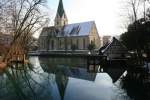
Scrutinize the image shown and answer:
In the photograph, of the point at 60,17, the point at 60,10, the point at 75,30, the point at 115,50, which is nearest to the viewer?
the point at 115,50

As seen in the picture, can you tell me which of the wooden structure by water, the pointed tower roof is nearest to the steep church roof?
the pointed tower roof

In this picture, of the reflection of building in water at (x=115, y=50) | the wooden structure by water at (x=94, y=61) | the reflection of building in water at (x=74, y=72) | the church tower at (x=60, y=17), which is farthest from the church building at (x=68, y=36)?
the reflection of building in water at (x=74, y=72)

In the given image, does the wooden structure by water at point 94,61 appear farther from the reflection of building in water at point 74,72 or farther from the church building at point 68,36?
the church building at point 68,36

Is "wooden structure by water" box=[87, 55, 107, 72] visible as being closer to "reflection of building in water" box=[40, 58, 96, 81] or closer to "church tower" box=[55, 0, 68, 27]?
"reflection of building in water" box=[40, 58, 96, 81]

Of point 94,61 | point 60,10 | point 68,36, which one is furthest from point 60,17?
point 94,61

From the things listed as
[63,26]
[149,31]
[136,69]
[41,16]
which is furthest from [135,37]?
[63,26]

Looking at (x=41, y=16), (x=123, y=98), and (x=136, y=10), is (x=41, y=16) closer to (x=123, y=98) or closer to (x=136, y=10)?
(x=136, y=10)

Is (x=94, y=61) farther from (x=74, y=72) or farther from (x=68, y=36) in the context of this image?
(x=68, y=36)

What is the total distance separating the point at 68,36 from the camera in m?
88.3

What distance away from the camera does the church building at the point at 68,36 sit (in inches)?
3214

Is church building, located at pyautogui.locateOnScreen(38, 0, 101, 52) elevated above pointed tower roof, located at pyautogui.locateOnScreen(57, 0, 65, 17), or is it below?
below

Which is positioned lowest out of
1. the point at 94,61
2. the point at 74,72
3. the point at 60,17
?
the point at 74,72

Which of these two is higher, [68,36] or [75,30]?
[75,30]

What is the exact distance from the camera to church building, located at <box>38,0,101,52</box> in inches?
3214
